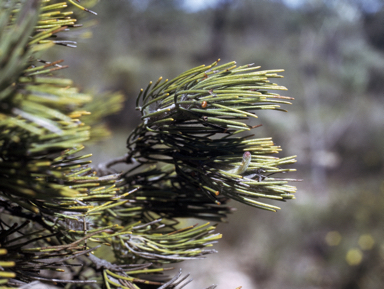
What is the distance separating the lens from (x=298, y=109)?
626 cm

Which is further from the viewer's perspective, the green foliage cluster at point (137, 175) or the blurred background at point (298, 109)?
the blurred background at point (298, 109)

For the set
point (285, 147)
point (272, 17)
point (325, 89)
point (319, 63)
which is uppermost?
point (272, 17)

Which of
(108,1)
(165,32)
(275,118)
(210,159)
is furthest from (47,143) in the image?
(165,32)

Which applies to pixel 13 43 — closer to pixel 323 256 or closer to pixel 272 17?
pixel 323 256

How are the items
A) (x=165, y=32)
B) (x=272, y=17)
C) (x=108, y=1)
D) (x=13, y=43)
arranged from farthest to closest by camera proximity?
1. (x=272, y=17)
2. (x=165, y=32)
3. (x=108, y=1)
4. (x=13, y=43)

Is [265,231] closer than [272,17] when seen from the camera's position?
Yes

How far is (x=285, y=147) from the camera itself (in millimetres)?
5062

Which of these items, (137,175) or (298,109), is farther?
(298,109)

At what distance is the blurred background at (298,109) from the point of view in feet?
8.30

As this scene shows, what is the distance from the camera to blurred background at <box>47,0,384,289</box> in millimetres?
2531

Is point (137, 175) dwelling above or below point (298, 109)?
below

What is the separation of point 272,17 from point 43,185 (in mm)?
10830

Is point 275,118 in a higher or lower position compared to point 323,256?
higher

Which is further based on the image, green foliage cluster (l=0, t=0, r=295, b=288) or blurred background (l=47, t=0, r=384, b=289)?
blurred background (l=47, t=0, r=384, b=289)
